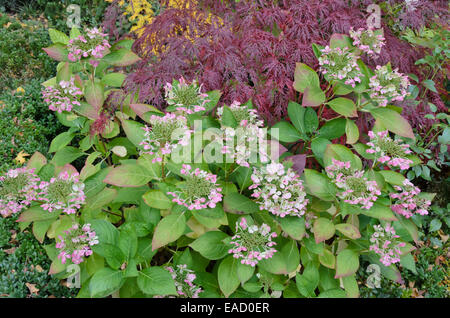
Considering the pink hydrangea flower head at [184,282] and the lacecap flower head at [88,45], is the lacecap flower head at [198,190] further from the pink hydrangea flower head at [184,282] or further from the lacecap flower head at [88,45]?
the lacecap flower head at [88,45]

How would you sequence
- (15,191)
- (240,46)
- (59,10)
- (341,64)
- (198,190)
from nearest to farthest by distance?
1. (198,190)
2. (15,191)
3. (341,64)
4. (240,46)
5. (59,10)

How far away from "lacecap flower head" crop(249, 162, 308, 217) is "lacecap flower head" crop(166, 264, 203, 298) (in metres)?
0.50

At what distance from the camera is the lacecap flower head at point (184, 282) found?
67.1 inches

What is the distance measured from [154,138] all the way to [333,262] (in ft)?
3.34

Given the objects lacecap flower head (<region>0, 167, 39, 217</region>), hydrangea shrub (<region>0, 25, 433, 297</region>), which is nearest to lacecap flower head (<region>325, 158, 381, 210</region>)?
hydrangea shrub (<region>0, 25, 433, 297</region>)

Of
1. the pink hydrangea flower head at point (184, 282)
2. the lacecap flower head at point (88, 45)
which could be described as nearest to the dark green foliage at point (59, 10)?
the lacecap flower head at point (88, 45)

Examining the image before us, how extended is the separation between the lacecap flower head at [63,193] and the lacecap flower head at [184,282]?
20.9 inches

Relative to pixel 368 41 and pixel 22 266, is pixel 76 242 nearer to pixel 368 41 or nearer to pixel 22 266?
pixel 22 266

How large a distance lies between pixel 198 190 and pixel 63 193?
1.89 ft

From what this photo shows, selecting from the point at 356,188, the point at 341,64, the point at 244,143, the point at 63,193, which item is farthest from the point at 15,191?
the point at 341,64

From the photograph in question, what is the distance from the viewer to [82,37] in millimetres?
1992

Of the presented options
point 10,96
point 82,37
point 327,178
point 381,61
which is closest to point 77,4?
point 10,96

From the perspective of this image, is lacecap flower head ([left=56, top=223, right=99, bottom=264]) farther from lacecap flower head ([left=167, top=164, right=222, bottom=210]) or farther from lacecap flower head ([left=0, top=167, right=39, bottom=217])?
lacecap flower head ([left=167, top=164, right=222, bottom=210])

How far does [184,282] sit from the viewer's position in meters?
1.74
